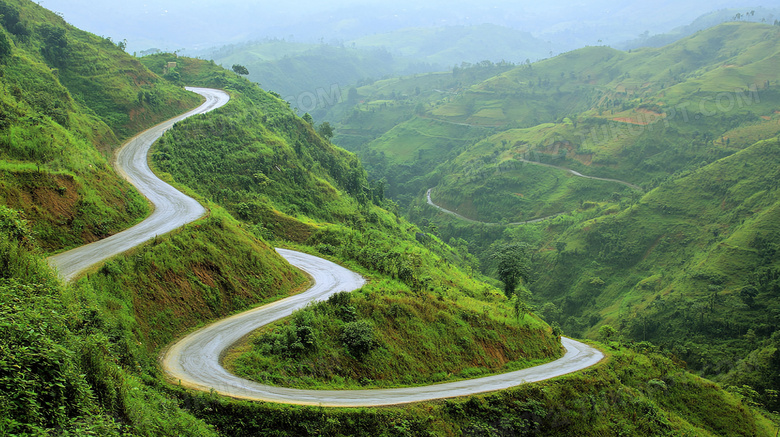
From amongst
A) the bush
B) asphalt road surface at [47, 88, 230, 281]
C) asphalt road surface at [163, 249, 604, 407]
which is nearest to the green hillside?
the bush

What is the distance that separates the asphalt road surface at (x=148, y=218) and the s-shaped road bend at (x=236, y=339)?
0.13 ft

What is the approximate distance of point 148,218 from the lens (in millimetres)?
29406

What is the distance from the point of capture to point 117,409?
12.0 metres

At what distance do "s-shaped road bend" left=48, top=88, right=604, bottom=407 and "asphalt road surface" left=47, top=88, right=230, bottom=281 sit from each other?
0.04 m

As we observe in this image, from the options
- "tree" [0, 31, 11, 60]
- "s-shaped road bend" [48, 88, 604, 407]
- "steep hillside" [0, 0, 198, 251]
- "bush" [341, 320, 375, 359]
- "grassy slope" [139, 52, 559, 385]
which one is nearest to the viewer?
"s-shaped road bend" [48, 88, 604, 407]

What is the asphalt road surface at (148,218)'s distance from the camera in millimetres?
21734

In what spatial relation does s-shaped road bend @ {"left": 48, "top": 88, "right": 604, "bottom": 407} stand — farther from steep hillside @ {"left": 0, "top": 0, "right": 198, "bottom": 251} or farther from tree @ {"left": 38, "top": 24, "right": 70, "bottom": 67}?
tree @ {"left": 38, "top": 24, "right": 70, "bottom": 67}

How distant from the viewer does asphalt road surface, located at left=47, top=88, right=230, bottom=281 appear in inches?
856

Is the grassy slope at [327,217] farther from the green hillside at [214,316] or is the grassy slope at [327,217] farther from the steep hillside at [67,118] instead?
the steep hillside at [67,118]


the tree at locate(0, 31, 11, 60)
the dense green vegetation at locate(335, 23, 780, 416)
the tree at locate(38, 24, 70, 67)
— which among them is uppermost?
the tree at locate(38, 24, 70, 67)

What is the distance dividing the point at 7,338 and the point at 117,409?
330cm

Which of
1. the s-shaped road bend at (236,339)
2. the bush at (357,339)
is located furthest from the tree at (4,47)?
the bush at (357,339)

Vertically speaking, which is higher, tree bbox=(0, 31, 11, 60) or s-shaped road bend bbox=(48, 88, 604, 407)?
tree bbox=(0, 31, 11, 60)

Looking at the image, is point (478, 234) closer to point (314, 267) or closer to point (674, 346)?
point (674, 346)
